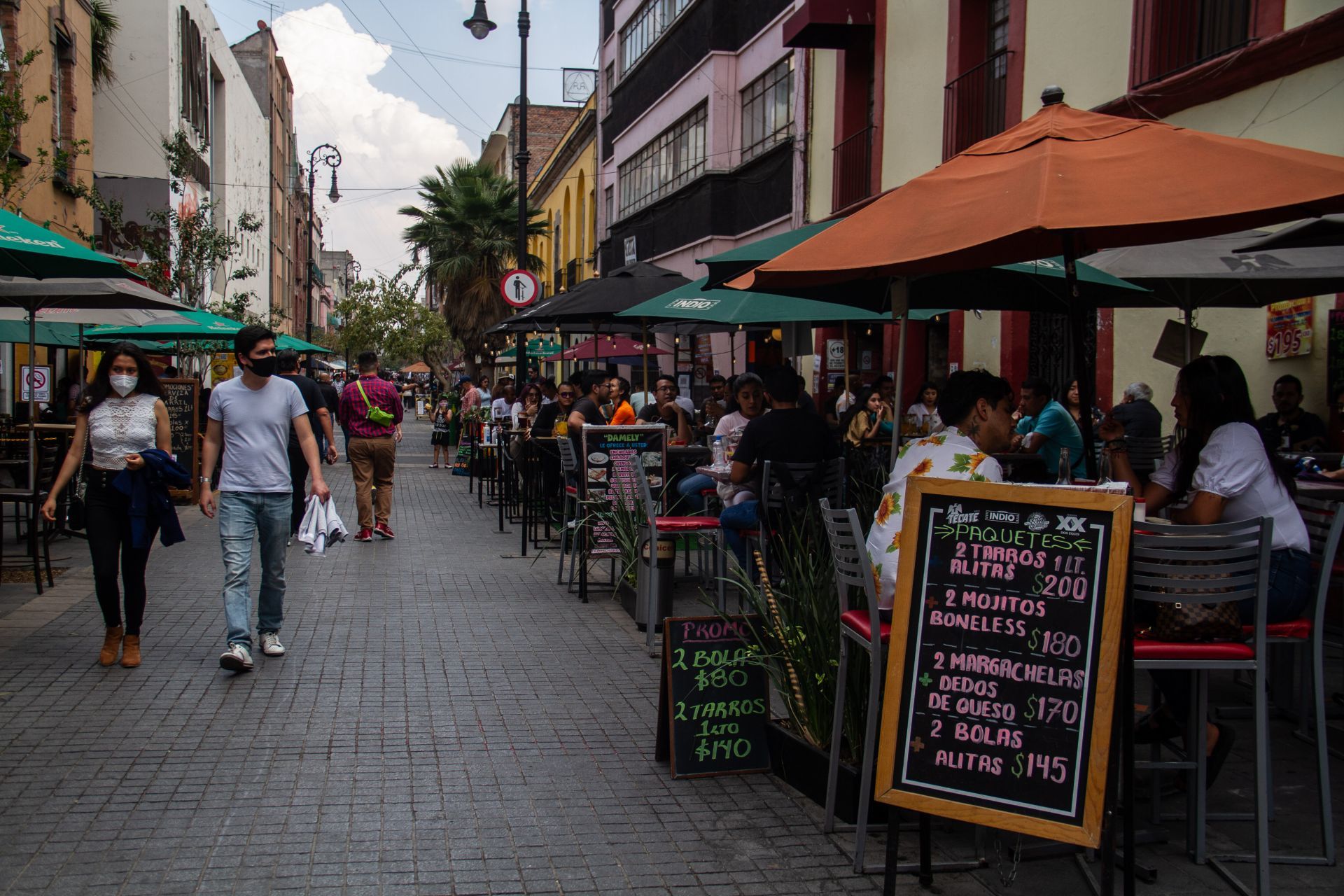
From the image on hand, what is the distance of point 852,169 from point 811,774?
15.3 m

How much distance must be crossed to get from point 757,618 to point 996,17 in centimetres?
1240

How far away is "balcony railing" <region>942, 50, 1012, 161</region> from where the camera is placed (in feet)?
48.8

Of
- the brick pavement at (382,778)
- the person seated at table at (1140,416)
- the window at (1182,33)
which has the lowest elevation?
the brick pavement at (382,778)

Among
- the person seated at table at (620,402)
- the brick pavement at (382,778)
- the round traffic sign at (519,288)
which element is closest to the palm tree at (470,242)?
the round traffic sign at (519,288)

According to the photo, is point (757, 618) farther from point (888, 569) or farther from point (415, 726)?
point (415, 726)

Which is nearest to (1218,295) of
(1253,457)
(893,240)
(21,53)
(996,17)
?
(1253,457)

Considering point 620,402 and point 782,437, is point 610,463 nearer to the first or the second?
point 782,437

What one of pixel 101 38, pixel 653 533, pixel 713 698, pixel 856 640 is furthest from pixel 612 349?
pixel 856 640

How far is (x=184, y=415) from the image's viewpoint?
51.2ft

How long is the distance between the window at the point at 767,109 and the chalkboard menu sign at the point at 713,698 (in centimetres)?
1702

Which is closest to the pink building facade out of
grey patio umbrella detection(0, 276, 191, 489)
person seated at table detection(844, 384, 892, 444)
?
person seated at table detection(844, 384, 892, 444)

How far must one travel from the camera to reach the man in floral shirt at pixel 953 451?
171 inches

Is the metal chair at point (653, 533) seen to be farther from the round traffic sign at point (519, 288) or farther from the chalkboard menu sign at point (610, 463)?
the round traffic sign at point (519, 288)

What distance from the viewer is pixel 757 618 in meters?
5.26
